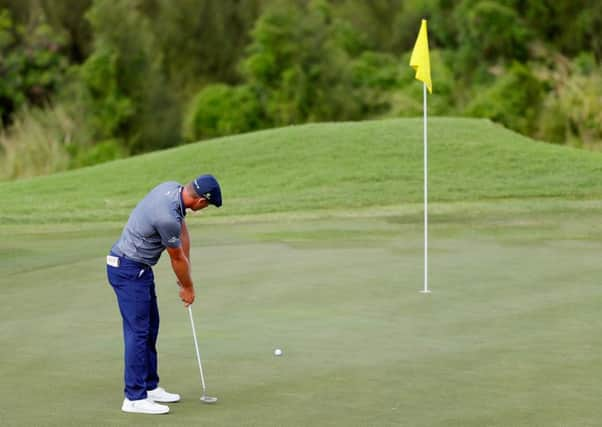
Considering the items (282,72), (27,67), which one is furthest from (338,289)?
(27,67)

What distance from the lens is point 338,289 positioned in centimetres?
1331

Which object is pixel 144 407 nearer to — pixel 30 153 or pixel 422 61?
pixel 422 61

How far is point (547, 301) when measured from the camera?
12.3 meters

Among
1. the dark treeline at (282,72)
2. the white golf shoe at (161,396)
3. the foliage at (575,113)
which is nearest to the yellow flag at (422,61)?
the white golf shoe at (161,396)

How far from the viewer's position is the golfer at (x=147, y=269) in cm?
844

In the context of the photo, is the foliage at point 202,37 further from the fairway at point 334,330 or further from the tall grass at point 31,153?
the fairway at point 334,330

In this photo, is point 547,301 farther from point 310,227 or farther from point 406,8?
point 406,8

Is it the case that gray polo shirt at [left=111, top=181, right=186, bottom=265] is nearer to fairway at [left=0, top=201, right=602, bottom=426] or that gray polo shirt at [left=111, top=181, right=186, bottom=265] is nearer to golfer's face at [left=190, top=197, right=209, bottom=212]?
golfer's face at [left=190, top=197, right=209, bottom=212]

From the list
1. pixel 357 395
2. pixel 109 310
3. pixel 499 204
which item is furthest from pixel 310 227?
pixel 357 395

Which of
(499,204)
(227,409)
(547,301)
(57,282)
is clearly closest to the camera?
(227,409)

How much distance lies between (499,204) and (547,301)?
905 cm

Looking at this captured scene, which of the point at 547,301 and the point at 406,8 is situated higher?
the point at 406,8

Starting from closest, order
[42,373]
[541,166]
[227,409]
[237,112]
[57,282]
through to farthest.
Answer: [227,409] < [42,373] < [57,282] < [541,166] < [237,112]

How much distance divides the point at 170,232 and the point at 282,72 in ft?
122
